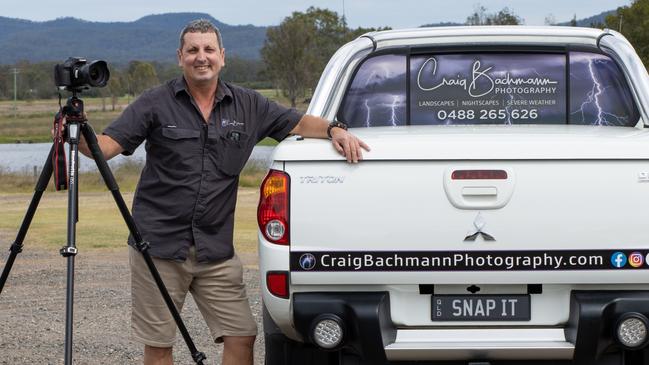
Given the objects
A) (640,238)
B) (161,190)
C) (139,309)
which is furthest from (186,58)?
(640,238)

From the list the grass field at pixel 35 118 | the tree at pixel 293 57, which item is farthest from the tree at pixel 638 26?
the tree at pixel 293 57

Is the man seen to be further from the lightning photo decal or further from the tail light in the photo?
the lightning photo decal

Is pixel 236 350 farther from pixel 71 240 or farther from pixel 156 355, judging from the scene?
pixel 71 240

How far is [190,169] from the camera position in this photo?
496 cm

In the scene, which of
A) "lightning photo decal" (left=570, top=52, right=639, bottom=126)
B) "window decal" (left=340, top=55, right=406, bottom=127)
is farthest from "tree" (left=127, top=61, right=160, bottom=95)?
"lightning photo decal" (left=570, top=52, right=639, bottom=126)

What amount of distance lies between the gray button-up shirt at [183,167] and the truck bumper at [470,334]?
2.75ft

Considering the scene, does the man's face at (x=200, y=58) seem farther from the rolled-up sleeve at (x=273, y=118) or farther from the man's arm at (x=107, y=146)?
the man's arm at (x=107, y=146)

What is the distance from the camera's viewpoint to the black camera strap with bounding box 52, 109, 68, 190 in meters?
4.30

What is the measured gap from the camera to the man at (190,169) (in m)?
4.96

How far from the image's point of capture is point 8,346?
733cm

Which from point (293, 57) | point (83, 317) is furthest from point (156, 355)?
point (293, 57)

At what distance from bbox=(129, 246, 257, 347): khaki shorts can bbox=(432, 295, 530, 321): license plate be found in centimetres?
123

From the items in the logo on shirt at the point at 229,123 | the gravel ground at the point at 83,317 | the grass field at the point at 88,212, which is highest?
the logo on shirt at the point at 229,123

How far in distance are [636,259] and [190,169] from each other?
6.13 ft
